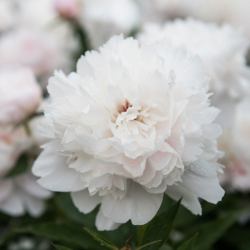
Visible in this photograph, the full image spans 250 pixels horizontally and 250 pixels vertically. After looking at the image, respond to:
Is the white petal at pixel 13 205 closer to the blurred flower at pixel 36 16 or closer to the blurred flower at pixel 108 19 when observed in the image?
the blurred flower at pixel 108 19

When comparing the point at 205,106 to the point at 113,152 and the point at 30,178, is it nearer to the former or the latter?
the point at 113,152

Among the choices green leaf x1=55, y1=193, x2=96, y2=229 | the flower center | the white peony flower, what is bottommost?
green leaf x1=55, y1=193, x2=96, y2=229

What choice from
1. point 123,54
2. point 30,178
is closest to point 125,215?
point 123,54

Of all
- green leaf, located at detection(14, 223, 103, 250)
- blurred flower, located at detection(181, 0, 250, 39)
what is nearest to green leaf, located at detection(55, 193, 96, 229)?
green leaf, located at detection(14, 223, 103, 250)

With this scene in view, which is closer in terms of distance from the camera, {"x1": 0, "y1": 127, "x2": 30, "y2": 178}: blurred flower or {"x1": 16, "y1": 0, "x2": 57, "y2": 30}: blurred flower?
{"x1": 0, "y1": 127, "x2": 30, "y2": 178}: blurred flower

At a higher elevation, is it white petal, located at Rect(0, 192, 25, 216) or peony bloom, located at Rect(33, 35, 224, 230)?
peony bloom, located at Rect(33, 35, 224, 230)

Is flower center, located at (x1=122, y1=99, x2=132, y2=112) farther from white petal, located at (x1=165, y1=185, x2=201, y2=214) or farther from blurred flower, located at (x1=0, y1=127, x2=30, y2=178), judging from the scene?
blurred flower, located at (x1=0, y1=127, x2=30, y2=178)
